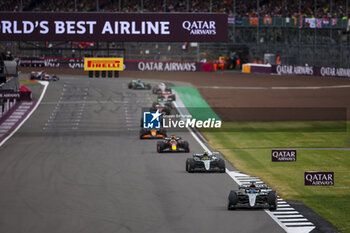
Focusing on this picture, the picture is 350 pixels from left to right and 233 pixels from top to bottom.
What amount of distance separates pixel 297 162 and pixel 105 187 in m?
11.9

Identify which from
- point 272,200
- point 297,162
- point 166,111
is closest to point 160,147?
point 297,162

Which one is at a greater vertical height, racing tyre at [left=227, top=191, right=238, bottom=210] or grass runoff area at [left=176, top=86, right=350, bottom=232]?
racing tyre at [left=227, top=191, right=238, bottom=210]

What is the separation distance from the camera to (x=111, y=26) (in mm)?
48125

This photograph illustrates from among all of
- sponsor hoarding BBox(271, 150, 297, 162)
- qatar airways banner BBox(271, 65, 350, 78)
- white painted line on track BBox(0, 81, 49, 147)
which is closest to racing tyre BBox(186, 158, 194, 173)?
sponsor hoarding BBox(271, 150, 297, 162)

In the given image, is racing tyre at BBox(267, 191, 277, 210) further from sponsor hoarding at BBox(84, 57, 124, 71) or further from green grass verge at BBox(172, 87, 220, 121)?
green grass verge at BBox(172, 87, 220, 121)

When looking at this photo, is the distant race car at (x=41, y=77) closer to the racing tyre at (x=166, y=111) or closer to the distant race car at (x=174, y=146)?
the racing tyre at (x=166, y=111)

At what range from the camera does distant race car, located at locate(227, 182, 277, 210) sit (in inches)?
982

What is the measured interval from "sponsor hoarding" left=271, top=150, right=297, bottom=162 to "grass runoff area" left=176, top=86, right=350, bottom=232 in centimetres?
77

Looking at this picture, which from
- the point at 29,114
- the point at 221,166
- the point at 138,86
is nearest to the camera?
the point at 221,166

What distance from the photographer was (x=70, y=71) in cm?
10862

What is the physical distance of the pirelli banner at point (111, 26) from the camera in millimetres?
47812

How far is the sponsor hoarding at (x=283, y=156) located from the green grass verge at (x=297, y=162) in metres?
0.79

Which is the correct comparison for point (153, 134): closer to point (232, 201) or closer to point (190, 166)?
point (190, 166)

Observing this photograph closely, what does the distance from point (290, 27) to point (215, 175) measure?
81908 millimetres
